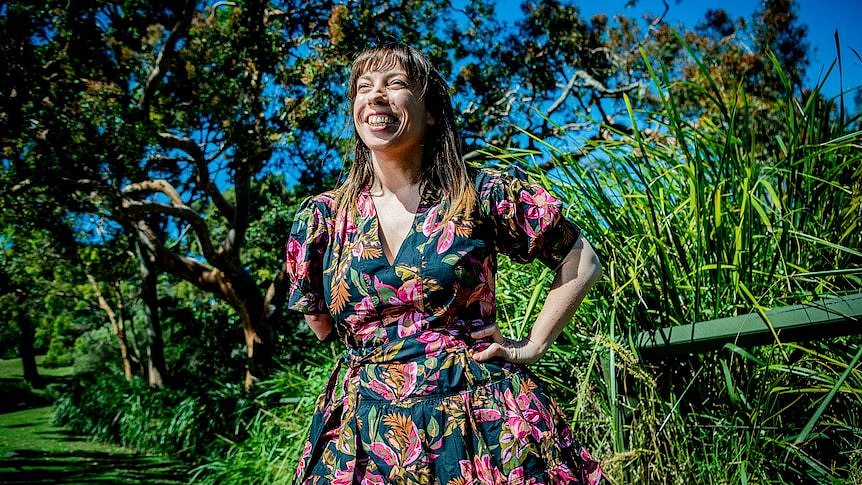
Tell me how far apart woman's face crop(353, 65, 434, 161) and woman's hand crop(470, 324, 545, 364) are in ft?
1.53

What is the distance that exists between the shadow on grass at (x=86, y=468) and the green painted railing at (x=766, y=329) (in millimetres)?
6311

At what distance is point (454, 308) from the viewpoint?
134 centimetres

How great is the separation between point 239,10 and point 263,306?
14.2 ft

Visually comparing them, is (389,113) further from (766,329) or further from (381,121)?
(766,329)

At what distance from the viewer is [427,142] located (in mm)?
1569

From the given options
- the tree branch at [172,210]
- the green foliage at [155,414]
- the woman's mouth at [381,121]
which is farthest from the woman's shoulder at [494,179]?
the tree branch at [172,210]

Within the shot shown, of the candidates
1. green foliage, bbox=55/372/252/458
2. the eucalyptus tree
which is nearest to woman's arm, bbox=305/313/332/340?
green foliage, bbox=55/372/252/458

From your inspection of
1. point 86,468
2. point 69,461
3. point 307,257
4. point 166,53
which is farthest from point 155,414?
point 307,257

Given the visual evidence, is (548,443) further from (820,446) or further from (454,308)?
(820,446)

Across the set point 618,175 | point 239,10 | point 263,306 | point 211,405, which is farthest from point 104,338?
point 618,175

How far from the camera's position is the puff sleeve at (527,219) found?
1.40 metres

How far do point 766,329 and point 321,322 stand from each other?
103 cm

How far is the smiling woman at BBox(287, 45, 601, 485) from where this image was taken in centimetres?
124

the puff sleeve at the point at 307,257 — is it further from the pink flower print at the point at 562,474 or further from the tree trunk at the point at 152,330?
the tree trunk at the point at 152,330
